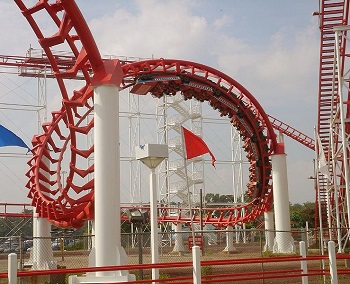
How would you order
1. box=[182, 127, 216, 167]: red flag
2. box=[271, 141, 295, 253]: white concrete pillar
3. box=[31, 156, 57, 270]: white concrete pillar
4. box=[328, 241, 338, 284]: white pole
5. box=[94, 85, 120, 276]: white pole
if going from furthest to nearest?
box=[271, 141, 295, 253]: white concrete pillar
box=[31, 156, 57, 270]: white concrete pillar
box=[182, 127, 216, 167]: red flag
box=[94, 85, 120, 276]: white pole
box=[328, 241, 338, 284]: white pole

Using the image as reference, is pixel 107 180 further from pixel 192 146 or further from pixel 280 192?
pixel 280 192

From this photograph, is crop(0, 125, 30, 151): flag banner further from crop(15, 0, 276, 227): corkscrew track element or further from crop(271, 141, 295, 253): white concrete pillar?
crop(271, 141, 295, 253): white concrete pillar

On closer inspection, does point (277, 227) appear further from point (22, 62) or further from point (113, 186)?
point (22, 62)

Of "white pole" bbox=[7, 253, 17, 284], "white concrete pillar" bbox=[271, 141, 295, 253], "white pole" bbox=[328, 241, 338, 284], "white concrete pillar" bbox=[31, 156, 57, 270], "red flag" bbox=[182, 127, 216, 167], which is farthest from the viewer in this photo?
"white concrete pillar" bbox=[271, 141, 295, 253]

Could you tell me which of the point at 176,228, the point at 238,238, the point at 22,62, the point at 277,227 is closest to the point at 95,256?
the point at 277,227

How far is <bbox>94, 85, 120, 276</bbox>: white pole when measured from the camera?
11016 millimetres

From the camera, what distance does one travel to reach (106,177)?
1116cm

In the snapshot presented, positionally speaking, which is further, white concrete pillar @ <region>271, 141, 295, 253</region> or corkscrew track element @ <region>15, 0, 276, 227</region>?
white concrete pillar @ <region>271, 141, 295, 253</region>

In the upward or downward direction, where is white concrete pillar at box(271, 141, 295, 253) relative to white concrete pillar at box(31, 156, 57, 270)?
upward

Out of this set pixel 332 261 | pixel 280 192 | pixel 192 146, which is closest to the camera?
pixel 332 261

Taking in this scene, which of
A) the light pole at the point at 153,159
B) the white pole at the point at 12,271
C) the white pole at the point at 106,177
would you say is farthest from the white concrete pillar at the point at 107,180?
the white pole at the point at 12,271

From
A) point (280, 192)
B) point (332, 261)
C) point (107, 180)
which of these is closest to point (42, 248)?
point (107, 180)

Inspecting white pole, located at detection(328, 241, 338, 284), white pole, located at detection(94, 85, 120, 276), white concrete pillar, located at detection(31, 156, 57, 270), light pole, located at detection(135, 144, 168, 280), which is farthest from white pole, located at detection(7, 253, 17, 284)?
white concrete pillar, located at detection(31, 156, 57, 270)

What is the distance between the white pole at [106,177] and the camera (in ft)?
36.1
